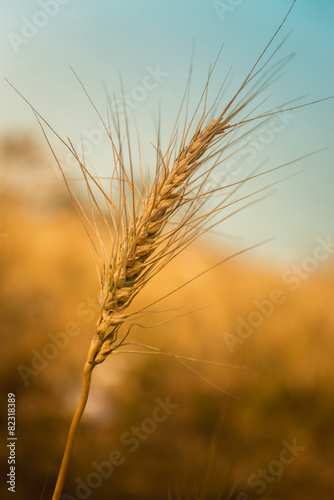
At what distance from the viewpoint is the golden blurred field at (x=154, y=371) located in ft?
3.05

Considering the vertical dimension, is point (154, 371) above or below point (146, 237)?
below

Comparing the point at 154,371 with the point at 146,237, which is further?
the point at 154,371

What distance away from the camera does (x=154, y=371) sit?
1.01m

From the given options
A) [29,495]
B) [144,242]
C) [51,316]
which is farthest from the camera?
[51,316]

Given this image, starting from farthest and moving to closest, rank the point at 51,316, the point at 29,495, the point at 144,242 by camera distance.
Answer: the point at 51,316, the point at 29,495, the point at 144,242

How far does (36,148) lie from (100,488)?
2.63 ft

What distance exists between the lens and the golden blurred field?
0.93 meters

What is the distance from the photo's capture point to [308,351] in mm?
1052

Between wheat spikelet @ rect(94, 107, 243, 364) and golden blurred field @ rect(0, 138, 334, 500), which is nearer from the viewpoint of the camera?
wheat spikelet @ rect(94, 107, 243, 364)

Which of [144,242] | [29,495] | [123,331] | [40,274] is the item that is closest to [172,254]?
[144,242]

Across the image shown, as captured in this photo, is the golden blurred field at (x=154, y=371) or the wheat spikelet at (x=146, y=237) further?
the golden blurred field at (x=154, y=371)

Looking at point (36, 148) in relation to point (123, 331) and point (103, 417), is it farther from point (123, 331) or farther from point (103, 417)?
point (103, 417)

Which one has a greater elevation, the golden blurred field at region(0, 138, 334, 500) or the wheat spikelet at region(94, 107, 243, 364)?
the wheat spikelet at region(94, 107, 243, 364)

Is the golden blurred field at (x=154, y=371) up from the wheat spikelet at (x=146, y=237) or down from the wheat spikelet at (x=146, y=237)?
down
